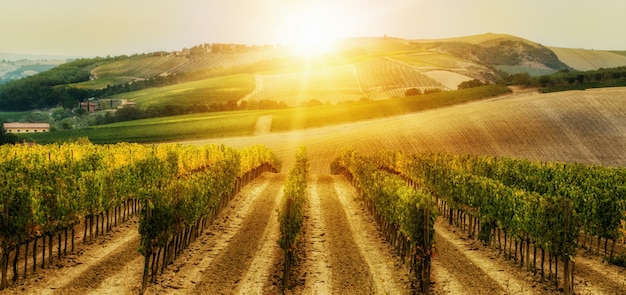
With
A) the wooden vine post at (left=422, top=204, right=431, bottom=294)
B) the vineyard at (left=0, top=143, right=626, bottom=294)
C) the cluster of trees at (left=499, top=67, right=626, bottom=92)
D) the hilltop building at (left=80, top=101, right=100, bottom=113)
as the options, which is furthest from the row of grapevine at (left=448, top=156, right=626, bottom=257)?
the hilltop building at (left=80, top=101, right=100, bottom=113)

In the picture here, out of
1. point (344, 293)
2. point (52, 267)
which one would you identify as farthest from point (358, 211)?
point (52, 267)

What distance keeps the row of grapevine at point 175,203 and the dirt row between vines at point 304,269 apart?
0.77 m

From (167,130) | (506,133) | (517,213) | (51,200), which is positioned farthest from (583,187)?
(167,130)

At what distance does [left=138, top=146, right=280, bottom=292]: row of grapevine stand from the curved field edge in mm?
57355

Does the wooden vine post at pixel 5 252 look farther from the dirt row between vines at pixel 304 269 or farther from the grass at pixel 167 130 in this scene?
the grass at pixel 167 130

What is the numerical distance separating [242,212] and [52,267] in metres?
15.1

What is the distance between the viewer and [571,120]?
283ft

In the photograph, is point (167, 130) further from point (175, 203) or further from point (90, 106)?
point (175, 203)

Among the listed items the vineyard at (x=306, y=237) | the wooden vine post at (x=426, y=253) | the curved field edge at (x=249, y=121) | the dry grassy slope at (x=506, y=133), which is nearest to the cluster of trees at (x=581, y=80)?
the curved field edge at (x=249, y=121)

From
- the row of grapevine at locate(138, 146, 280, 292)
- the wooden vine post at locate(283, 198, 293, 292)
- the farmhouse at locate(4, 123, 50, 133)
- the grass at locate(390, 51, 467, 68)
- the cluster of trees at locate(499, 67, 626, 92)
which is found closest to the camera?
the wooden vine post at locate(283, 198, 293, 292)

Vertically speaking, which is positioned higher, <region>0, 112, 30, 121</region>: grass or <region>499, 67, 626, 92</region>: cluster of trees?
<region>499, 67, 626, 92</region>: cluster of trees

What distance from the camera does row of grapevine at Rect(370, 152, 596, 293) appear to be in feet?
73.3

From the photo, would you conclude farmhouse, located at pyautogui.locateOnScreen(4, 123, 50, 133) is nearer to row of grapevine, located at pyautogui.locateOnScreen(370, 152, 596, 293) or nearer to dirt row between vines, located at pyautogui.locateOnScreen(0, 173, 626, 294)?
dirt row between vines, located at pyautogui.locateOnScreen(0, 173, 626, 294)

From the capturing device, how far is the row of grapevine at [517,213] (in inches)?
879
